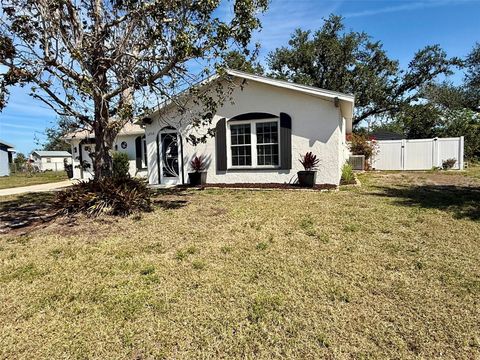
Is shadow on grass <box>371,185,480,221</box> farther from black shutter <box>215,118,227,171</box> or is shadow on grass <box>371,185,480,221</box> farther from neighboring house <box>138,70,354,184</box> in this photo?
black shutter <box>215,118,227,171</box>

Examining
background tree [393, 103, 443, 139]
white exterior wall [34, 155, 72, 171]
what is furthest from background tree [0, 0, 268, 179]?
white exterior wall [34, 155, 72, 171]

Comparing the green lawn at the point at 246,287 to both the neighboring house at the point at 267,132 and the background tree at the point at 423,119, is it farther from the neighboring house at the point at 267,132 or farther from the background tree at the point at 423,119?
the background tree at the point at 423,119

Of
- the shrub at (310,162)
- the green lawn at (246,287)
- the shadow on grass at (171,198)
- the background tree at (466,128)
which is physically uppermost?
the background tree at (466,128)

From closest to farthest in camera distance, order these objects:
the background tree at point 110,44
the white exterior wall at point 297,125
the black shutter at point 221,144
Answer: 1. the background tree at point 110,44
2. the white exterior wall at point 297,125
3. the black shutter at point 221,144

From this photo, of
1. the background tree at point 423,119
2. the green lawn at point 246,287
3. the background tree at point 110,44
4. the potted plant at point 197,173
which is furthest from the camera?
the background tree at point 423,119

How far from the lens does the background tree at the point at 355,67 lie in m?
27.9

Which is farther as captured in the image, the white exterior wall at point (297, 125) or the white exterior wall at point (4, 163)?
the white exterior wall at point (4, 163)

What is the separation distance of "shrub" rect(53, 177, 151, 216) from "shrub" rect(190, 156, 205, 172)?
4627mm

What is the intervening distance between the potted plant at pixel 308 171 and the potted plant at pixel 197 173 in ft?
12.5

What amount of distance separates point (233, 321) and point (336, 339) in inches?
41.3

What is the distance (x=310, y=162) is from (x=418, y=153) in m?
13.4

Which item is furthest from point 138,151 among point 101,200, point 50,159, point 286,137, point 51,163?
point 50,159

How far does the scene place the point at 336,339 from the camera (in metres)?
3.18

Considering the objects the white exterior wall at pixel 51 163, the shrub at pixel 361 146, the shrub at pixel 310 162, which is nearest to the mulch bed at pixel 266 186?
the shrub at pixel 310 162
